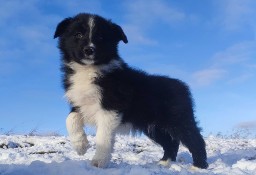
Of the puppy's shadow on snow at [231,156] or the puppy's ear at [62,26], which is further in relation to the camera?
the puppy's shadow on snow at [231,156]

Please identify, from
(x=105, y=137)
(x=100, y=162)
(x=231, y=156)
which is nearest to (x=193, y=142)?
(x=231, y=156)

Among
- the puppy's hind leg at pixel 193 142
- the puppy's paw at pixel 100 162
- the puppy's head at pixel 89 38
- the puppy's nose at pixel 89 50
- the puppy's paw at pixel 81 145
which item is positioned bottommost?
the puppy's paw at pixel 100 162

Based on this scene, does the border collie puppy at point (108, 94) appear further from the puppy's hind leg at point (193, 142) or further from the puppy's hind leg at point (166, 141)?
the puppy's hind leg at point (166, 141)

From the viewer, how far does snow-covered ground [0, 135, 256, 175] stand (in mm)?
5902

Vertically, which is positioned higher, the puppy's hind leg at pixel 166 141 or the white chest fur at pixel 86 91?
the white chest fur at pixel 86 91

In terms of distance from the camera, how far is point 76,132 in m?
7.63

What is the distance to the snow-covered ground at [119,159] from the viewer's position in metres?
5.90

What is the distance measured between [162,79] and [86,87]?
186 cm

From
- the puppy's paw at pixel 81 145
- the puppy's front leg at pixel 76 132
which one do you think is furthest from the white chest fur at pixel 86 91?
the puppy's paw at pixel 81 145

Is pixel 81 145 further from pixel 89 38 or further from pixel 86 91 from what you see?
pixel 89 38

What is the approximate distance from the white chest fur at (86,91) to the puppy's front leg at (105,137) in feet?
0.76

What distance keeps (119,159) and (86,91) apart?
1809mm

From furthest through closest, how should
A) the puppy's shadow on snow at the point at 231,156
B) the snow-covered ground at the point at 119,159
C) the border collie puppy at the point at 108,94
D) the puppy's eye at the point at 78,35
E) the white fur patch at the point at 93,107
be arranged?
1. the puppy's shadow on snow at the point at 231,156
2. the puppy's eye at the point at 78,35
3. the border collie puppy at the point at 108,94
4. the white fur patch at the point at 93,107
5. the snow-covered ground at the point at 119,159

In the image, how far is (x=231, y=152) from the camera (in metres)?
10.4
